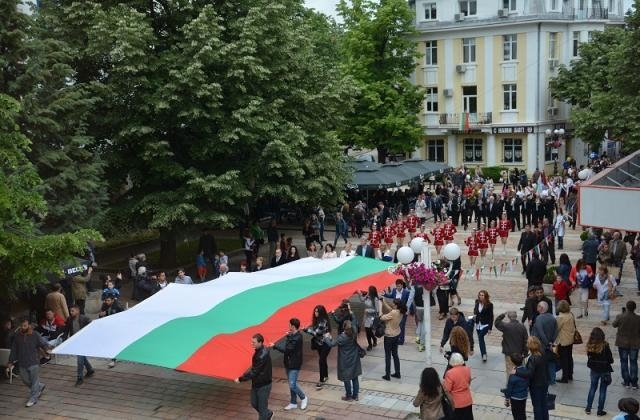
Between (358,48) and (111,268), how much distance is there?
971 inches

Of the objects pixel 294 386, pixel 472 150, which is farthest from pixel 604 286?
pixel 472 150

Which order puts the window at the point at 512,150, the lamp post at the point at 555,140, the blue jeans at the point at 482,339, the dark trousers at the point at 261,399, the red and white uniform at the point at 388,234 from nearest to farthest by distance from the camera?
the dark trousers at the point at 261,399 → the blue jeans at the point at 482,339 → the red and white uniform at the point at 388,234 → the lamp post at the point at 555,140 → the window at the point at 512,150

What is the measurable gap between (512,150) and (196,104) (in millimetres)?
33171

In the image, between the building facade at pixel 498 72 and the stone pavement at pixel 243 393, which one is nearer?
the stone pavement at pixel 243 393

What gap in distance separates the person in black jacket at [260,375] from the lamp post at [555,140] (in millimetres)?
37397

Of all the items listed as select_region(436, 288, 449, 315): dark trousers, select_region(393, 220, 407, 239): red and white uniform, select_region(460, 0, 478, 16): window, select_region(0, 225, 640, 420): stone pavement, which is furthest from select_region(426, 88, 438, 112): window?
select_region(0, 225, 640, 420): stone pavement

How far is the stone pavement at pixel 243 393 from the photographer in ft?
42.2

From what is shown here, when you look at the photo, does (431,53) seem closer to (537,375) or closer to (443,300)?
(443,300)

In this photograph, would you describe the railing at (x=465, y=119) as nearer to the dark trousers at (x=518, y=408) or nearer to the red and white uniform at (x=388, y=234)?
the red and white uniform at (x=388, y=234)

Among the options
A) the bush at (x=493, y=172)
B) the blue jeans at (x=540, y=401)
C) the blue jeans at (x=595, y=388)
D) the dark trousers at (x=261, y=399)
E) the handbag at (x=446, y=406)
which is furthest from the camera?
the bush at (x=493, y=172)

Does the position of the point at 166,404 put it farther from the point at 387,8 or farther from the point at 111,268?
the point at 387,8

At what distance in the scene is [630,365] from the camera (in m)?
13.2

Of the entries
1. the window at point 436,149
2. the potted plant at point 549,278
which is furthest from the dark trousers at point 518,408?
the window at point 436,149

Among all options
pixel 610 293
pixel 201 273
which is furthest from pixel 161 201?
pixel 610 293
